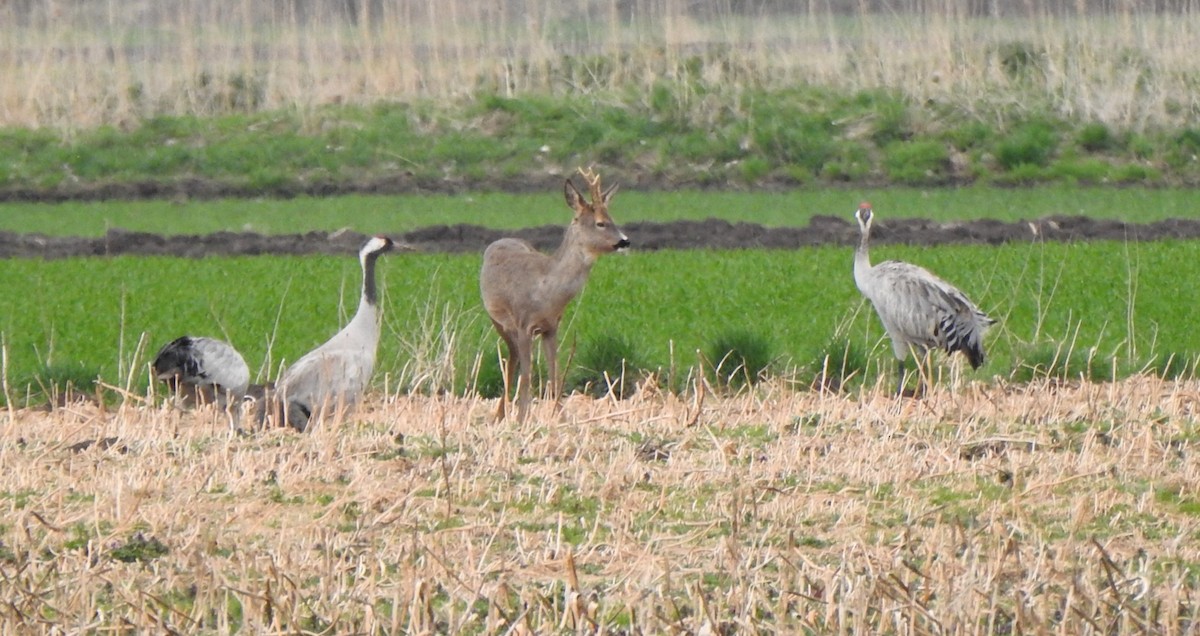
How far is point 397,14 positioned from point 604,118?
4065 mm

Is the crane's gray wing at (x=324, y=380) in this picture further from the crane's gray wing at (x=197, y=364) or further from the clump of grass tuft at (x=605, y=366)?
the clump of grass tuft at (x=605, y=366)

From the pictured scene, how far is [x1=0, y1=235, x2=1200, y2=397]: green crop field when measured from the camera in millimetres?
12031

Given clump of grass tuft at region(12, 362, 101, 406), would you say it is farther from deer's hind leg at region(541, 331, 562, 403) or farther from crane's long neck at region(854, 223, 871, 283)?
crane's long neck at region(854, 223, 871, 283)

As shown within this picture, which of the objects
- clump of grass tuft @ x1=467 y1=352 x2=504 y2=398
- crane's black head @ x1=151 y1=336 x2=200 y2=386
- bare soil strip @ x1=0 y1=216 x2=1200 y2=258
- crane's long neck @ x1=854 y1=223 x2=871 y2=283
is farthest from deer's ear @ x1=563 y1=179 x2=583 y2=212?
bare soil strip @ x1=0 y1=216 x2=1200 y2=258

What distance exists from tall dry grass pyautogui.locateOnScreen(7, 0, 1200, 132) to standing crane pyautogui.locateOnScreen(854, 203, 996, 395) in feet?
44.9

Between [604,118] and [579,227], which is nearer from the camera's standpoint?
[579,227]

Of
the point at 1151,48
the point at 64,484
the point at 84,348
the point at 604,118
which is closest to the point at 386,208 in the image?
the point at 604,118

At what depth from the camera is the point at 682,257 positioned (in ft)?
56.3

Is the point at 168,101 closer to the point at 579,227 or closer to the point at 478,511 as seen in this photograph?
the point at 579,227

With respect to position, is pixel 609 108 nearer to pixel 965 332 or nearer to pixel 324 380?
pixel 965 332

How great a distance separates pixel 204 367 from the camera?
1014 centimetres

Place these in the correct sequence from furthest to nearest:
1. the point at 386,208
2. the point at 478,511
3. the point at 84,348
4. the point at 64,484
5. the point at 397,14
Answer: the point at 397,14, the point at 386,208, the point at 84,348, the point at 64,484, the point at 478,511

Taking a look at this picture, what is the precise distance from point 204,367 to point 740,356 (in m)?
3.59

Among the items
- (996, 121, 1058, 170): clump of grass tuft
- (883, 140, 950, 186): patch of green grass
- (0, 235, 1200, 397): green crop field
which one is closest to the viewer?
(0, 235, 1200, 397): green crop field
